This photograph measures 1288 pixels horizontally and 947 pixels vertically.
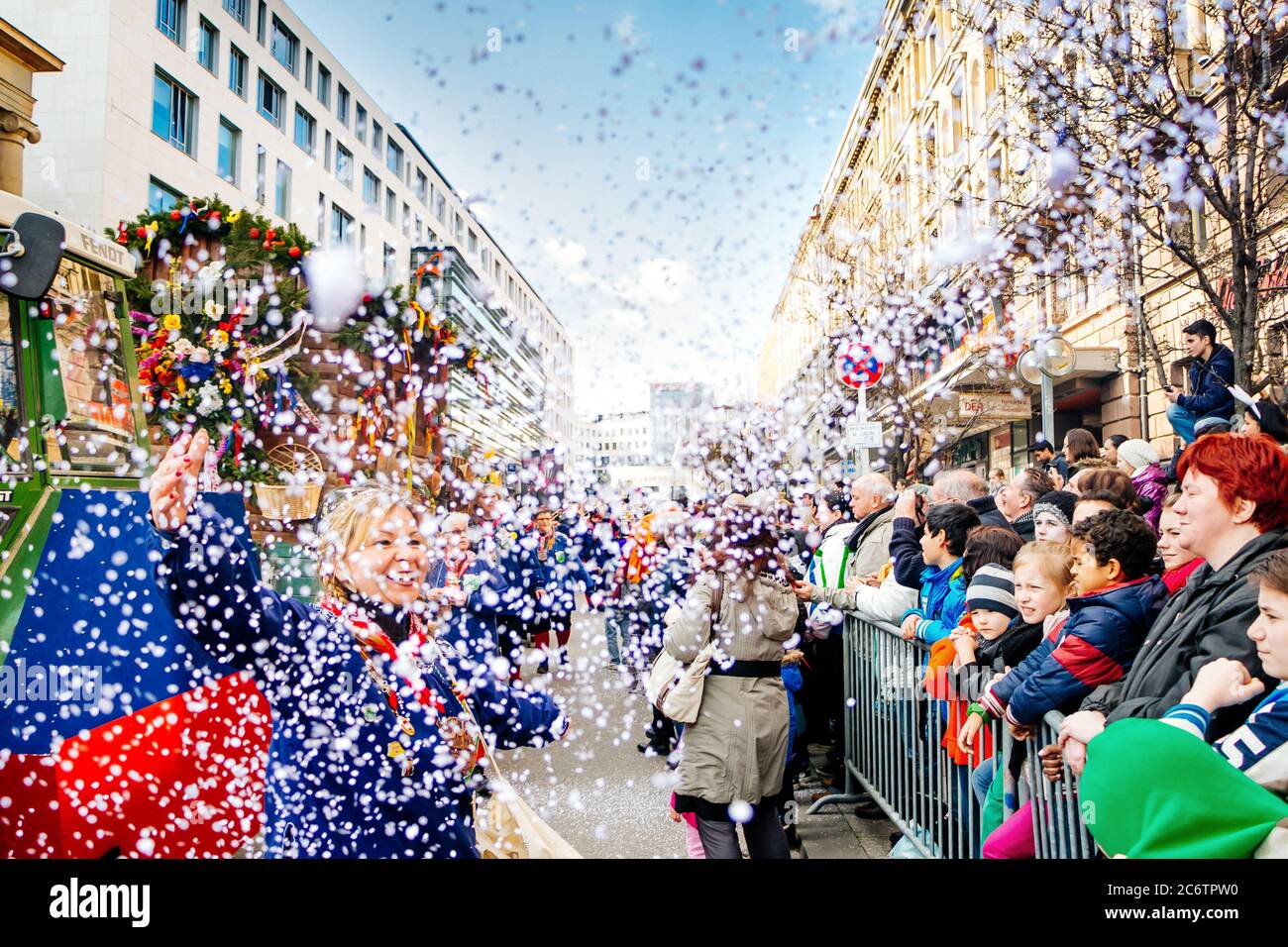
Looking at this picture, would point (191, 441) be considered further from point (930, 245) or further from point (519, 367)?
point (930, 245)

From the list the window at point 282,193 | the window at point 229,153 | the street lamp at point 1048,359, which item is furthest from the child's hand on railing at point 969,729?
the street lamp at point 1048,359

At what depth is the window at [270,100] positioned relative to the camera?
1999mm

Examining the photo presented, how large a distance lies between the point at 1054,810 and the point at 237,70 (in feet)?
9.21

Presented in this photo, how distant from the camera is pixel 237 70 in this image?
2.06m

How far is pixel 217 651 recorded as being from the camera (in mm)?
Result: 1756

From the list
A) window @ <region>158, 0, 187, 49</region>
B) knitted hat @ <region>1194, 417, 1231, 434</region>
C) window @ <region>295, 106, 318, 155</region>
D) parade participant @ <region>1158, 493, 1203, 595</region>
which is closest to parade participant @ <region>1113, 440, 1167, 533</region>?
knitted hat @ <region>1194, 417, 1231, 434</region>

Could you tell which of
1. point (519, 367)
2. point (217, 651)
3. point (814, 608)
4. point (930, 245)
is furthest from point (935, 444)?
point (217, 651)

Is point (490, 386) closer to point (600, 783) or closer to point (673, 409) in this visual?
point (673, 409)

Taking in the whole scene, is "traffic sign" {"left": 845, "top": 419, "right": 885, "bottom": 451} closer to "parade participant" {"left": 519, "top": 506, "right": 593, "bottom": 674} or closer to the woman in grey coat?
"parade participant" {"left": 519, "top": 506, "right": 593, "bottom": 674}

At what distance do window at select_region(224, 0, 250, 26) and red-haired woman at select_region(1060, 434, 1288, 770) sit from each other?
8.35 feet

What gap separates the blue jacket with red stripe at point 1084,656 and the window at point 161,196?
103 inches

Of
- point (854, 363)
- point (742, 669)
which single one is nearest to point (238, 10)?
point (742, 669)

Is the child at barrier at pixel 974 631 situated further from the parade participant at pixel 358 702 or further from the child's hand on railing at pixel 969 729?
the parade participant at pixel 358 702
